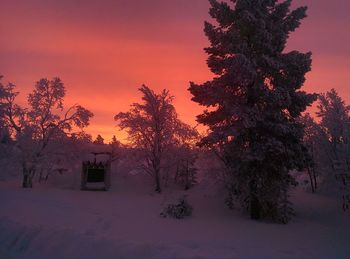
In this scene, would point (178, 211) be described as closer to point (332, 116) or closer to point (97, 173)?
point (97, 173)

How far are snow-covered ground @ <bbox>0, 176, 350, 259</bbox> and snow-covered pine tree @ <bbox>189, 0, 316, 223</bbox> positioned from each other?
85.2 inches

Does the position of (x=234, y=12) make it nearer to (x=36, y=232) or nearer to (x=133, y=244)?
(x=133, y=244)

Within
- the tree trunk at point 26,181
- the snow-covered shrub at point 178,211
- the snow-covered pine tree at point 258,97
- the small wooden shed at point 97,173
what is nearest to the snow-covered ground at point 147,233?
the snow-covered shrub at point 178,211

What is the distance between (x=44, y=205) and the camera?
19.5 meters

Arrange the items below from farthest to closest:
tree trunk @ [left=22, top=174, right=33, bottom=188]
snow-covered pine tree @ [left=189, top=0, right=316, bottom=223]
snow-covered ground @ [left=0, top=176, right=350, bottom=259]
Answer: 1. tree trunk @ [left=22, top=174, right=33, bottom=188]
2. snow-covered pine tree @ [left=189, top=0, right=316, bottom=223]
3. snow-covered ground @ [left=0, top=176, right=350, bottom=259]

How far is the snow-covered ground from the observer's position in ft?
39.3

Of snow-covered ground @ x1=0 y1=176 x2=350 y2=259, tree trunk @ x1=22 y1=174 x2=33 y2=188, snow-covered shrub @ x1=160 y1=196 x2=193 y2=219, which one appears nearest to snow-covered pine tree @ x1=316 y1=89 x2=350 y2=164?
snow-covered ground @ x1=0 y1=176 x2=350 y2=259

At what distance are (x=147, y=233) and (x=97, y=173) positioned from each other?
20718 millimetres

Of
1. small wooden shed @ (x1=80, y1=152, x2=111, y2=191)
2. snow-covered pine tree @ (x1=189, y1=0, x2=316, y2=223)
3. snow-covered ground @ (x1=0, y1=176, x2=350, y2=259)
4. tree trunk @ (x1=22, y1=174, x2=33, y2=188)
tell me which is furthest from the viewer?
small wooden shed @ (x1=80, y1=152, x2=111, y2=191)

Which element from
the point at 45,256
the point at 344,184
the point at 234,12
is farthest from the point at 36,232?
the point at 344,184

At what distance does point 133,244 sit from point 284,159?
1026 cm

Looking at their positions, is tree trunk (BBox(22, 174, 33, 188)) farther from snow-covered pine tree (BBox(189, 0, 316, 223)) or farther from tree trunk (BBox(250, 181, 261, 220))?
tree trunk (BBox(250, 181, 261, 220))

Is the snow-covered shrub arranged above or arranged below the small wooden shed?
below

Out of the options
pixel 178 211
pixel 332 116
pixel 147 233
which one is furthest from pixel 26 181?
pixel 332 116
